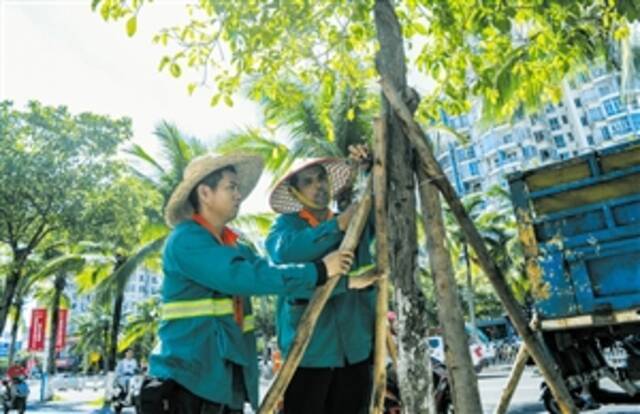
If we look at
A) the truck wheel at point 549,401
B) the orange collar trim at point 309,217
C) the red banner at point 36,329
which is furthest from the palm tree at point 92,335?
the orange collar trim at point 309,217

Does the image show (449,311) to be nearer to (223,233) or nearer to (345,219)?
(345,219)

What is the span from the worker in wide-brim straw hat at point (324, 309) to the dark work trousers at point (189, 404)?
2.06ft

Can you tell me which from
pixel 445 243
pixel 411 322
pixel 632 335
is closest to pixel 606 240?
pixel 632 335

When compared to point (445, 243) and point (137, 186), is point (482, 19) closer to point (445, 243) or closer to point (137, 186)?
point (445, 243)

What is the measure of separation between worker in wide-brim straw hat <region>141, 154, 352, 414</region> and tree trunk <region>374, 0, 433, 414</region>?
0.44 metres

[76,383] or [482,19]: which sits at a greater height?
[482,19]

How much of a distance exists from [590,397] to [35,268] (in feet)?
60.3

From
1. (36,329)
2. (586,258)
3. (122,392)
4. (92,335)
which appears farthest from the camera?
(92,335)

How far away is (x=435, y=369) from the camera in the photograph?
6.62 metres

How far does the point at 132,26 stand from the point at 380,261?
1990 millimetres

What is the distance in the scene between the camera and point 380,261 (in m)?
2.62

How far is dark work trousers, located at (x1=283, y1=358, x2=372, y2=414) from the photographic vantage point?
280cm

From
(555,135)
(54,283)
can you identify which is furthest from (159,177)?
(555,135)

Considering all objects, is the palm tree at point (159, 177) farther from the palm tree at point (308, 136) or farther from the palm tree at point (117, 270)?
the palm tree at point (308, 136)
